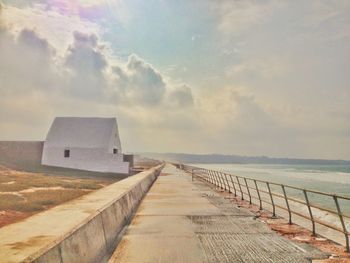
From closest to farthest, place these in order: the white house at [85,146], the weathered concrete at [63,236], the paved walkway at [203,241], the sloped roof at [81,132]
A: the weathered concrete at [63,236], the paved walkway at [203,241], the white house at [85,146], the sloped roof at [81,132]

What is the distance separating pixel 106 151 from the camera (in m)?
53.4

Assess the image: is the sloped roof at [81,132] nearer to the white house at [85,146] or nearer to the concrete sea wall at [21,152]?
the white house at [85,146]

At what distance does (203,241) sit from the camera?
8.71 metres

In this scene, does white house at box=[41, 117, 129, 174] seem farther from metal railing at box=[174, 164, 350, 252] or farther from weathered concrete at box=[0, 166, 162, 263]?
weathered concrete at box=[0, 166, 162, 263]

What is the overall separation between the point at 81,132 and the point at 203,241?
49.8 metres

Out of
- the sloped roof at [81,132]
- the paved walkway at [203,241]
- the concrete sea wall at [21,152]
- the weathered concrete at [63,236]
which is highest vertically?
the sloped roof at [81,132]

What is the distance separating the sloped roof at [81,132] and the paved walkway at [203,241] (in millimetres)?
41847

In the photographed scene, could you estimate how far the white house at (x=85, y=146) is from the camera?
52.2 metres

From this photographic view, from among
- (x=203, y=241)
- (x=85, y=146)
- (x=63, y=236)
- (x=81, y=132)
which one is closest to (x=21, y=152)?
(x=81, y=132)

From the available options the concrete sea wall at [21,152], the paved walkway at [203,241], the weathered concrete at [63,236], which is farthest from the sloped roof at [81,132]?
the weathered concrete at [63,236]

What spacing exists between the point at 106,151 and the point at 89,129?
17.1 ft

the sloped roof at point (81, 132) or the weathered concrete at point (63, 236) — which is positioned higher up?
the sloped roof at point (81, 132)

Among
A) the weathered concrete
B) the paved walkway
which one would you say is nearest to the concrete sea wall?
the paved walkway

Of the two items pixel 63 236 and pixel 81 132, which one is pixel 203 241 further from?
pixel 81 132
